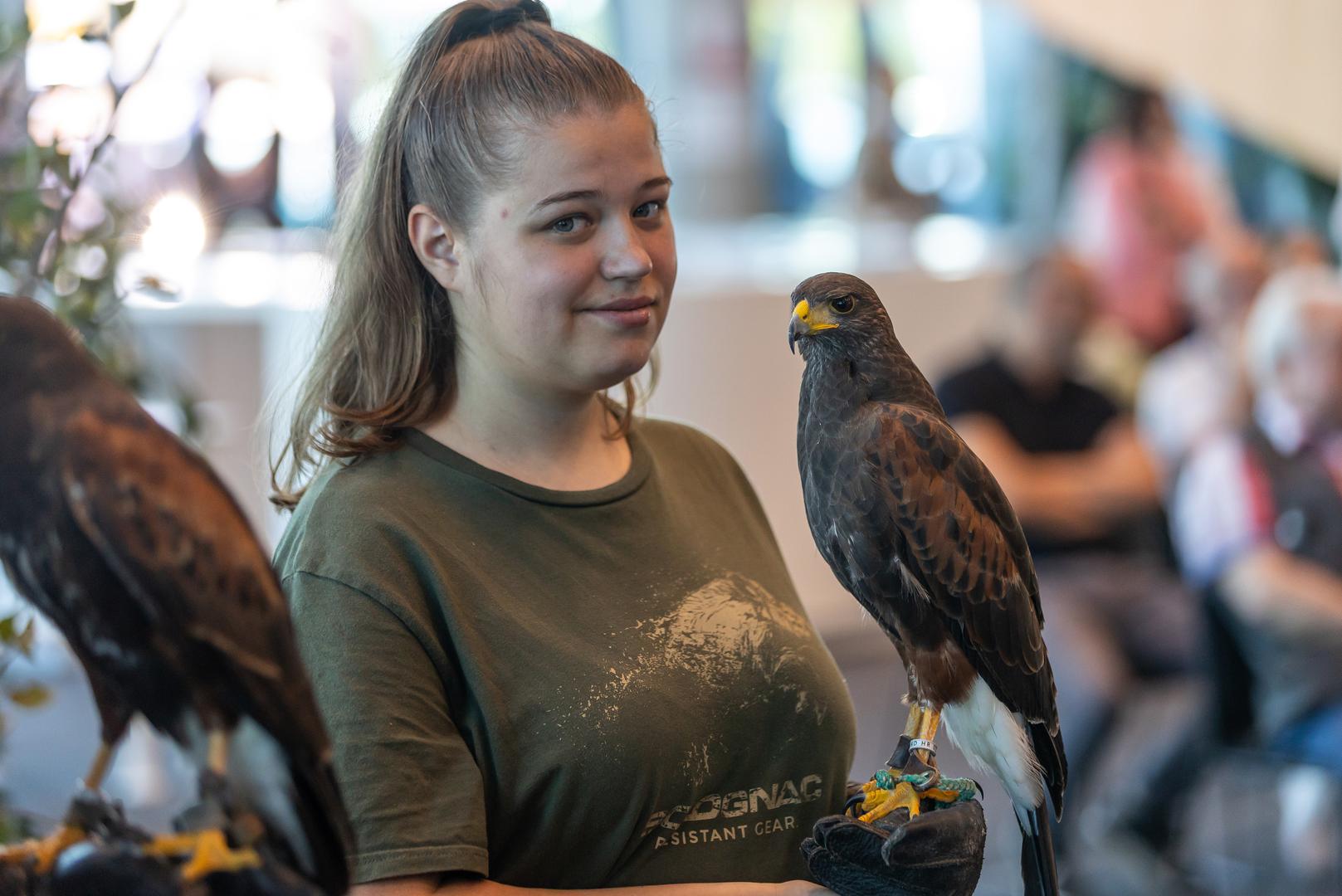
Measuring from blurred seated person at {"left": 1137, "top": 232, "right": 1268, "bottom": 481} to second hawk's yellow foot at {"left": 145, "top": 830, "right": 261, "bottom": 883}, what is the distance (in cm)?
311

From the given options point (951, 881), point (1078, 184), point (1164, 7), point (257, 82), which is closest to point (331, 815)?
point (951, 881)

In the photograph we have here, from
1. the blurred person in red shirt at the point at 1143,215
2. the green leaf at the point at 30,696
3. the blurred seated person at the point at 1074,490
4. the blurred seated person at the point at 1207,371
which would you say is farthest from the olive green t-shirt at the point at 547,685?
the blurred person in red shirt at the point at 1143,215

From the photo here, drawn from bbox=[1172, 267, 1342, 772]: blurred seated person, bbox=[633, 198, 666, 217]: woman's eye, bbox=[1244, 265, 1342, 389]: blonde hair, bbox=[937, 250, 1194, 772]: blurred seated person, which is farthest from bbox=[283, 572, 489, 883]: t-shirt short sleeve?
bbox=[1244, 265, 1342, 389]: blonde hair

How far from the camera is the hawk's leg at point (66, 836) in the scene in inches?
28.4

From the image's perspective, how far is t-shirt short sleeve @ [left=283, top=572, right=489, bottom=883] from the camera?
0.99 meters

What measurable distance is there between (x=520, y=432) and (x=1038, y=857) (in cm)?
58

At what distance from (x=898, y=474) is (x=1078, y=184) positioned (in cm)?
539

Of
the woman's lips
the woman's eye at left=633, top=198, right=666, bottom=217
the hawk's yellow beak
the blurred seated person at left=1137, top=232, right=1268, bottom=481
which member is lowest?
the woman's lips

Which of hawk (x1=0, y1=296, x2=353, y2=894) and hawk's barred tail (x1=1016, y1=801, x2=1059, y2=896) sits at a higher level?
hawk's barred tail (x1=1016, y1=801, x2=1059, y2=896)

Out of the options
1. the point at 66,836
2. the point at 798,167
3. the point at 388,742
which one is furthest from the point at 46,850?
the point at 798,167

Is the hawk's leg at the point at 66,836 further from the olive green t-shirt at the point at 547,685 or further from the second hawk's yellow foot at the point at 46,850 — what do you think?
the olive green t-shirt at the point at 547,685

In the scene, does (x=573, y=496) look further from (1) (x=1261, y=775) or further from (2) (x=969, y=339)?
(2) (x=969, y=339)

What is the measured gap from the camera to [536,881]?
1102 mm

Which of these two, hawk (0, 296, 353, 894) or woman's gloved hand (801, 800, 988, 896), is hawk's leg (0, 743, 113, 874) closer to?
hawk (0, 296, 353, 894)
